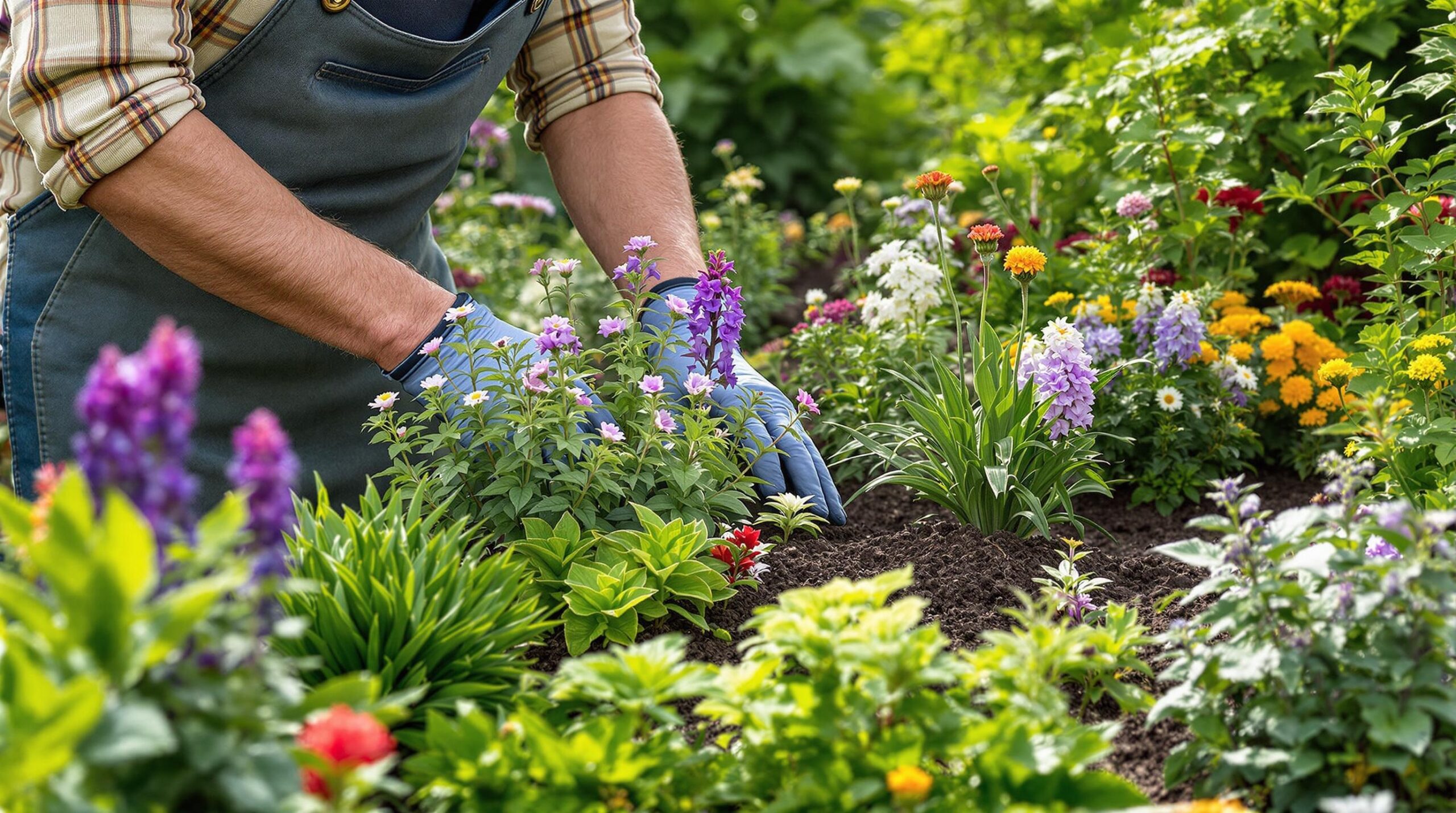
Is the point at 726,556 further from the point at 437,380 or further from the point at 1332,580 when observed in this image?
the point at 1332,580

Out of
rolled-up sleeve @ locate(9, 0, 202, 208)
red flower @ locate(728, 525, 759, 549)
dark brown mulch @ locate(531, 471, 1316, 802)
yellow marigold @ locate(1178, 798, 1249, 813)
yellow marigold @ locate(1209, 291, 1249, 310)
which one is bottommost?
dark brown mulch @ locate(531, 471, 1316, 802)

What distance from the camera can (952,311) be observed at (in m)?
3.08

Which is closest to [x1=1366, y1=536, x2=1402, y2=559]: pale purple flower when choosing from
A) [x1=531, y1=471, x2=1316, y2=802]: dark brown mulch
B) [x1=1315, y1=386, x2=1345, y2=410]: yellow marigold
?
[x1=531, y1=471, x2=1316, y2=802]: dark brown mulch

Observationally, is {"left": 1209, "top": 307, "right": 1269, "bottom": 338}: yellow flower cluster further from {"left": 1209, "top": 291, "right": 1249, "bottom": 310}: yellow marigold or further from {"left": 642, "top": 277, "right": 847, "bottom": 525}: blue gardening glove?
{"left": 642, "top": 277, "right": 847, "bottom": 525}: blue gardening glove

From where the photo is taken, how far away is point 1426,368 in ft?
7.25

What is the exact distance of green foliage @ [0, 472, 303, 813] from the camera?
37.1 inches

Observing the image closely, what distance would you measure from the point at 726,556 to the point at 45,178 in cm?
133

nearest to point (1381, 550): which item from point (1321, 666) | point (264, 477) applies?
point (1321, 666)

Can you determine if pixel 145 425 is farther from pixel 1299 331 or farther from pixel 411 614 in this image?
pixel 1299 331

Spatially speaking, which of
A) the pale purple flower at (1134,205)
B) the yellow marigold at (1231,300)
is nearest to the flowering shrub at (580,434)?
the pale purple flower at (1134,205)

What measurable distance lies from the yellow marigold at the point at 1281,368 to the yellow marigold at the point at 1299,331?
6cm

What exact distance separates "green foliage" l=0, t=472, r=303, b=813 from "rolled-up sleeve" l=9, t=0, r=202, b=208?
1082 millimetres

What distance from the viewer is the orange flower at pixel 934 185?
7.13 feet

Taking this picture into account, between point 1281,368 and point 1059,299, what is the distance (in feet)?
1.76
